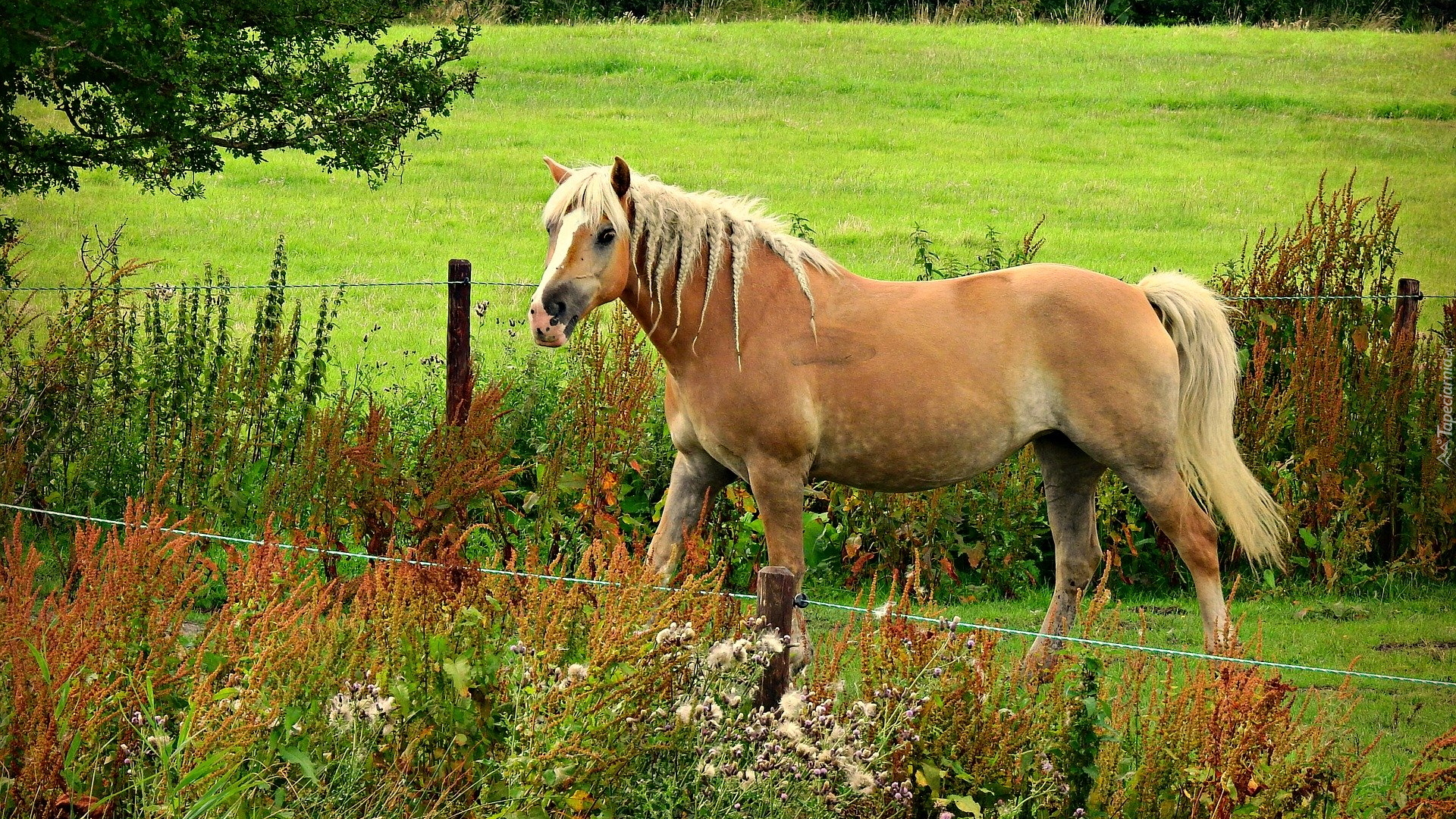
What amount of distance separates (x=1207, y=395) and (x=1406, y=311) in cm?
294

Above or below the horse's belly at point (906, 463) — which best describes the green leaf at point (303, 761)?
below

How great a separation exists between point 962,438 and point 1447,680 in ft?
8.85

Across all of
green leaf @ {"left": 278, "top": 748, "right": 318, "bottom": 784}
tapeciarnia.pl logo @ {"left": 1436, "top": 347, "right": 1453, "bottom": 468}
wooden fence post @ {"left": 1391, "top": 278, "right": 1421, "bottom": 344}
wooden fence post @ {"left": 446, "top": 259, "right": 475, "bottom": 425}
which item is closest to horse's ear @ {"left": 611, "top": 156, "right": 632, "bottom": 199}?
wooden fence post @ {"left": 446, "top": 259, "right": 475, "bottom": 425}

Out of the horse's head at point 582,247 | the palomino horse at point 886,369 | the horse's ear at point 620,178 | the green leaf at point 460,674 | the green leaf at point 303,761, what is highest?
the horse's ear at point 620,178

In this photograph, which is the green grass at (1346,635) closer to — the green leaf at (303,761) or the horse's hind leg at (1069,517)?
the horse's hind leg at (1069,517)

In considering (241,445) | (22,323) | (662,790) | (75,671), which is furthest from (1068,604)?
(22,323)

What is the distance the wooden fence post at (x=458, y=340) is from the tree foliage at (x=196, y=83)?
104cm

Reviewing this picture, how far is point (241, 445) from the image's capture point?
7523 millimetres

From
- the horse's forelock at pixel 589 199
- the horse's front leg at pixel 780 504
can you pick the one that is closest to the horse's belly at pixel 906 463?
the horse's front leg at pixel 780 504

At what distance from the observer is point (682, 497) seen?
220 inches

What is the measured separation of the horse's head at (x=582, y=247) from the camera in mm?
4816

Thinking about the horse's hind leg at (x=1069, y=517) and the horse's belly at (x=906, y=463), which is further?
the horse's hind leg at (x=1069, y=517)

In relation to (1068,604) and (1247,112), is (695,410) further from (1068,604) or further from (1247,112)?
(1247,112)

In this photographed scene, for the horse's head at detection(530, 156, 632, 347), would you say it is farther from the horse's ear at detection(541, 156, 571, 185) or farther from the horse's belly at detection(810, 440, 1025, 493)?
the horse's belly at detection(810, 440, 1025, 493)
